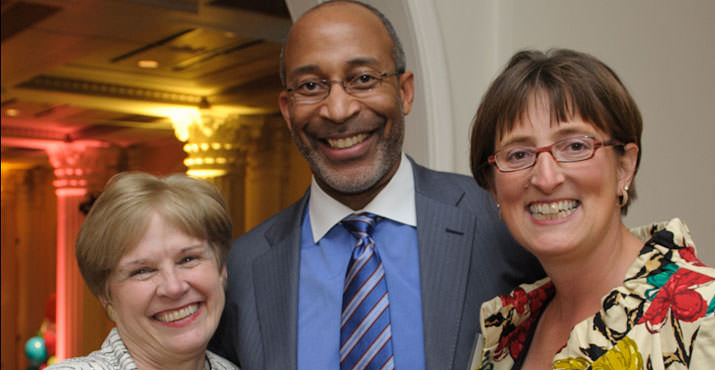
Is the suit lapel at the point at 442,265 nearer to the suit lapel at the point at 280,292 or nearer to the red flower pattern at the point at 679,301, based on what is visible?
the suit lapel at the point at 280,292

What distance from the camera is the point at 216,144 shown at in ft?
33.1

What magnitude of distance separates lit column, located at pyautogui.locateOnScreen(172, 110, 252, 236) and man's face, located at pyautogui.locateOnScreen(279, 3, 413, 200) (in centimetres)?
813

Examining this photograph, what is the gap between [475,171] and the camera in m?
1.62

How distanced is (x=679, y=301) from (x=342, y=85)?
38.1 inches

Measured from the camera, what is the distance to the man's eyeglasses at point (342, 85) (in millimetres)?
1874

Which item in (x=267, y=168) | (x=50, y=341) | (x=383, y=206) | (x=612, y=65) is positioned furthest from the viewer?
(x=50, y=341)

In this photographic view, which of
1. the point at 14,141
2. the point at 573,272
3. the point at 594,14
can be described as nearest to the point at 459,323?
the point at 573,272

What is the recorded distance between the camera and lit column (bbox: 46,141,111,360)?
12172 millimetres

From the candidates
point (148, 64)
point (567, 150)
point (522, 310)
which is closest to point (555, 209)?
point (567, 150)

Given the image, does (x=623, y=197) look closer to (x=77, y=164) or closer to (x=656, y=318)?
(x=656, y=318)

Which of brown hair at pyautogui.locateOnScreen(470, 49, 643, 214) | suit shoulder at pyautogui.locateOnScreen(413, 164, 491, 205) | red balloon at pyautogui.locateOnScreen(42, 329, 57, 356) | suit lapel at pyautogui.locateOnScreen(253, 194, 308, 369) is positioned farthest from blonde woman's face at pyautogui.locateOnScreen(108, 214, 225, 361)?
red balloon at pyautogui.locateOnScreen(42, 329, 57, 356)

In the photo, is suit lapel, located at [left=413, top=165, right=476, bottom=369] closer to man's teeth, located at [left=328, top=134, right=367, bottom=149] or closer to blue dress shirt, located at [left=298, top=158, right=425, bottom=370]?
blue dress shirt, located at [left=298, top=158, right=425, bottom=370]

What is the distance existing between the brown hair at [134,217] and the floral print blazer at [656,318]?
865 millimetres

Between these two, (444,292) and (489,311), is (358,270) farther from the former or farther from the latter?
(489,311)
